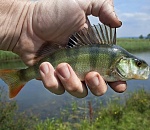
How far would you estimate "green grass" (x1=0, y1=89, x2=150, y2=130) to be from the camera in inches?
250

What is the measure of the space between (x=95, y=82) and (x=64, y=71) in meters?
0.32

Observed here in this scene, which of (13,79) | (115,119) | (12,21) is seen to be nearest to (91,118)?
(115,119)

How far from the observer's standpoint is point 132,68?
255cm

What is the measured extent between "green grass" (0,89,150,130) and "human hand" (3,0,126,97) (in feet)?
10.9

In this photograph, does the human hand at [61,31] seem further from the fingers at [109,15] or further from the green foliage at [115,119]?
the green foliage at [115,119]

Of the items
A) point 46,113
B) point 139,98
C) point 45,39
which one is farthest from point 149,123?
point 45,39

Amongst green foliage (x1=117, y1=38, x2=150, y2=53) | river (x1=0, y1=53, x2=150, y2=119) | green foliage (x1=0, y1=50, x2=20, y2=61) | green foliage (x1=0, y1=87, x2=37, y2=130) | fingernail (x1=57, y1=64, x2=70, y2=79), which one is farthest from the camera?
green foliage (x1=117, y1=38, x2=150, y2=53)

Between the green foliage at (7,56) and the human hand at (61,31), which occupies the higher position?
the human hand at (61,31)

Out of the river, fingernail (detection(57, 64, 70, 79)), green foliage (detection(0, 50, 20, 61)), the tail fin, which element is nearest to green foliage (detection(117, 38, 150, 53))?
green foliage (detection(0, 50, 20, 61))

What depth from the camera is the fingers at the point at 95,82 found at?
2453mm

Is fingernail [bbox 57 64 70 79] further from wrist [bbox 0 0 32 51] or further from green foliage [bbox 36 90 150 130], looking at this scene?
green foliage [bbox 36 90 150 130]

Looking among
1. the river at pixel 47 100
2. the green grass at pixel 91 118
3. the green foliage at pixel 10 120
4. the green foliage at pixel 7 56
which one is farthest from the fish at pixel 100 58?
the green foliage at pixel 7 56

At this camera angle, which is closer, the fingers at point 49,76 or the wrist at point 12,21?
the fingers at point 49,76

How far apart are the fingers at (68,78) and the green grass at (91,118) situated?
3.90 meters
